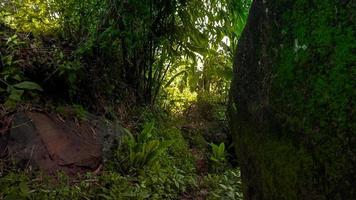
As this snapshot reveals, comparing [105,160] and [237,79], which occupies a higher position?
[237,79]

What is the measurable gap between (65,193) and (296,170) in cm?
195

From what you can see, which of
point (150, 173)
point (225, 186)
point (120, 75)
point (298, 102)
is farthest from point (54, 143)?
point (298, 102)

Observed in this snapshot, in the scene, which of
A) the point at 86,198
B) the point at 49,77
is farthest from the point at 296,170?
the point at 49,77

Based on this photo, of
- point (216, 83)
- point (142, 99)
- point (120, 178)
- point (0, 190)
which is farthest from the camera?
point (216, 83)

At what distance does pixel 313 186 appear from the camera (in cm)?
180

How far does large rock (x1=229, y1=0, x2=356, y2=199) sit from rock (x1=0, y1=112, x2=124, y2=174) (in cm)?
196

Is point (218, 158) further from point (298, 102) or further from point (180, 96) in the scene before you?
point (298, 102)

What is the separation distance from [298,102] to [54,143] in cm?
262

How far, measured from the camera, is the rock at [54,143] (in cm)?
342

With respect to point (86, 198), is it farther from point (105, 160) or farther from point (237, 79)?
point (237, 79)

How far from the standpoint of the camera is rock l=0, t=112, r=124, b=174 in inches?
135

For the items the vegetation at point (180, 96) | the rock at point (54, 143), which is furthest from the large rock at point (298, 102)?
the rock at point (54, 143)

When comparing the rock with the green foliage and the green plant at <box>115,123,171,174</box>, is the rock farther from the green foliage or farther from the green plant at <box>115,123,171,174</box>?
the green foliage

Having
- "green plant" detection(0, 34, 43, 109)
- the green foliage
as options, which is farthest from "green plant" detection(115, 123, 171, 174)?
"green plant" detection(0, 34, 43, 109)
